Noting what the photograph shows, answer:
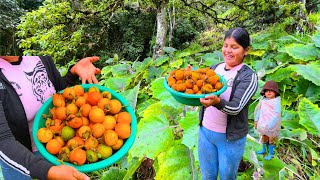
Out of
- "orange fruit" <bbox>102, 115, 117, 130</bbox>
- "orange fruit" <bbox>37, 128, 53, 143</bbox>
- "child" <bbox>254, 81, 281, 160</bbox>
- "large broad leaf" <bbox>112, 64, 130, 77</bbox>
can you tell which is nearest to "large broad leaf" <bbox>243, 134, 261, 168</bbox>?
"child" <bbox>254, 81, 281, 160</bbox>

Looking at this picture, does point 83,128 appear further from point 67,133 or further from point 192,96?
point 192,96

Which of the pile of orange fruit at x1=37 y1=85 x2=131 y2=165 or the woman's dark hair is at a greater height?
the woman's dark hair

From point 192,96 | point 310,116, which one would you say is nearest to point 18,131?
point 192,96

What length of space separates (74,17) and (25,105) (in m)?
4.70

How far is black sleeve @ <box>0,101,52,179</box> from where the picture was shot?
0.96m

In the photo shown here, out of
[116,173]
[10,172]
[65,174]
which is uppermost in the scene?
[65,174]

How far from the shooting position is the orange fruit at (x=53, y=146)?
1145 mm

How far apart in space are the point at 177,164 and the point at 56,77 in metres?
1.17

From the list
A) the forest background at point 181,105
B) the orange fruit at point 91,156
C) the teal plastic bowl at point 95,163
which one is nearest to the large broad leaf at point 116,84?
the forest background at point 181,105

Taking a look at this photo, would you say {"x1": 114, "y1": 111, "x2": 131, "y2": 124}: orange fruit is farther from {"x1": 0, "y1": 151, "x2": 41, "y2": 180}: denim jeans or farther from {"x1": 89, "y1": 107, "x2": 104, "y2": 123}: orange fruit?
{"x1": 0, "y1": 151, "x2": 41, "y2": 180}: denim jeans

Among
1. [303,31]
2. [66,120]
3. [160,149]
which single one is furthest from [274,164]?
[303,31]

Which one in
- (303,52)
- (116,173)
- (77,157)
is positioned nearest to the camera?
(77,157)

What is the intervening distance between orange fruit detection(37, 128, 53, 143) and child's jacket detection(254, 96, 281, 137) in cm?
174

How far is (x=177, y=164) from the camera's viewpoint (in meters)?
2.27
